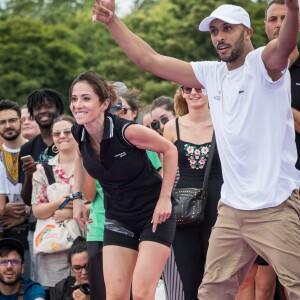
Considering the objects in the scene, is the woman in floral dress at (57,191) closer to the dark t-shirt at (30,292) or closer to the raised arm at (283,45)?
the dark t-shirt at (30,292)

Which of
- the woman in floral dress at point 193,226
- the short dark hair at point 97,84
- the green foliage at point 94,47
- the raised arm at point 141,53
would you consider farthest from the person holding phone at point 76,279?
the green foliage at point 94,47

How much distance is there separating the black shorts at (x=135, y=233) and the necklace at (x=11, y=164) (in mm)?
3171

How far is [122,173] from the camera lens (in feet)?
23.9

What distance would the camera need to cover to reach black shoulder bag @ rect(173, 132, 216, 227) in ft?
26.3

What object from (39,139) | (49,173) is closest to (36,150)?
(39,139)

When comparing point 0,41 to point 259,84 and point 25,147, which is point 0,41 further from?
point 259,84

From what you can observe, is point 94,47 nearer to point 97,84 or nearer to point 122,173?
point 97,84

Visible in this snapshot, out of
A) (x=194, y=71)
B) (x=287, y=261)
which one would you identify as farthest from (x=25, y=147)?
(x=287, y=261)

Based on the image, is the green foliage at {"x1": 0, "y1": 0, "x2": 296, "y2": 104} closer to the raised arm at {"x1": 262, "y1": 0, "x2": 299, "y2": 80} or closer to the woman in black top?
the woman in black top

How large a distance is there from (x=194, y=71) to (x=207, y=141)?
1.53 metres

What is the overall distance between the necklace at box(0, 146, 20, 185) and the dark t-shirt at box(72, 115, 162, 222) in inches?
120

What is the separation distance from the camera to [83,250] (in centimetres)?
926

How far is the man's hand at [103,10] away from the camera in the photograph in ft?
21.2

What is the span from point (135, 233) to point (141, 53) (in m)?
1.49
